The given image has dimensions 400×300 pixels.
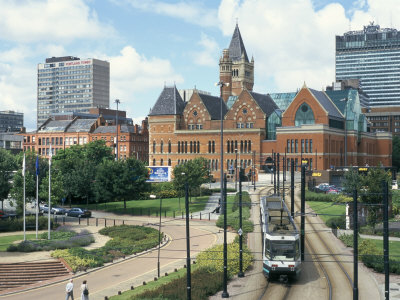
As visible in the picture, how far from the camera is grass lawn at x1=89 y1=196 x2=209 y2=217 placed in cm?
7300

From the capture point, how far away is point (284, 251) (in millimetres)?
33125

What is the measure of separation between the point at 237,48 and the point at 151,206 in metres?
82.9

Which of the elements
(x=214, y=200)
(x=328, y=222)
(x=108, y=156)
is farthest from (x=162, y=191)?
(x=328, y=222)

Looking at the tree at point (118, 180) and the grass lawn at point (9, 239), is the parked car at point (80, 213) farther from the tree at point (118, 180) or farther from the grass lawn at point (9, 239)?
the grass lawn at point (9, 239)

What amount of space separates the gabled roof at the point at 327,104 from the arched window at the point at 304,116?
2871 mm

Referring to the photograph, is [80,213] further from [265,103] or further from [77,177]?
[265,103]

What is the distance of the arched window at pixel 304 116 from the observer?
10806cm

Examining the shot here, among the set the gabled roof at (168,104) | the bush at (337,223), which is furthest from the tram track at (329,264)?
the gabled roof at (168,104)

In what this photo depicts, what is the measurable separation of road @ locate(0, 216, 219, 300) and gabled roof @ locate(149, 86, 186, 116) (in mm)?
68762

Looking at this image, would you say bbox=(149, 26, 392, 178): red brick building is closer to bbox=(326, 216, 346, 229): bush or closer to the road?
bbox=(326, 216, 346, 229): bush

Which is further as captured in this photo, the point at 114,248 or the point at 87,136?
the point at 87,136

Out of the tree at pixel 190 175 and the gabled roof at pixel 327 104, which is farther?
the gabled roof at pixel 327 104

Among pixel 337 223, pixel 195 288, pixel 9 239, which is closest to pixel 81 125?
pixel 9 239

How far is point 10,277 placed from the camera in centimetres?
4016
